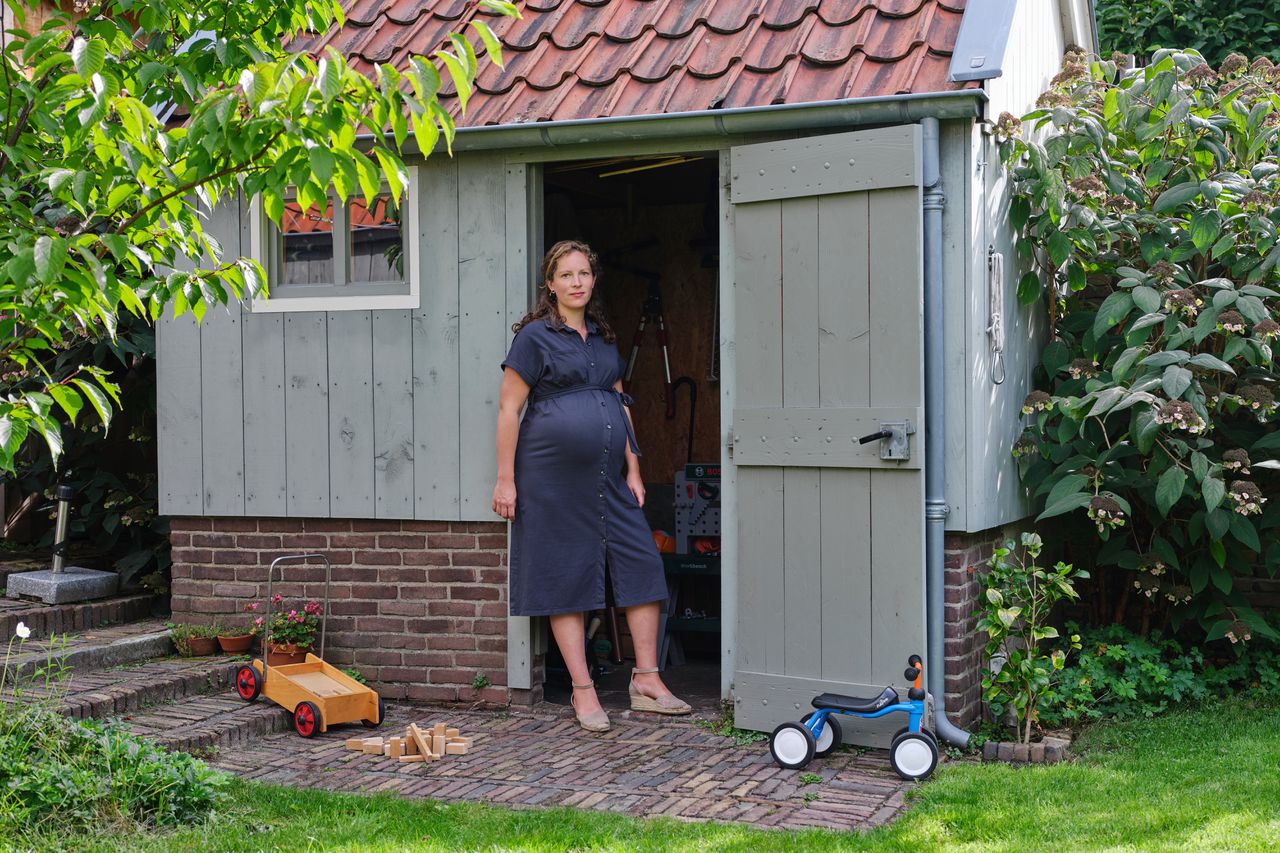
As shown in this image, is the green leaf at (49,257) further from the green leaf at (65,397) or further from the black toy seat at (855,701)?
the black toy seat at (855,701)

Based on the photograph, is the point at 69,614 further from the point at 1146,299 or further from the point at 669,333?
the point at 1146,299

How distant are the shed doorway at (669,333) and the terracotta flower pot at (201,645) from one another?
1989 mm

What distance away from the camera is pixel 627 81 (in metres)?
5.82

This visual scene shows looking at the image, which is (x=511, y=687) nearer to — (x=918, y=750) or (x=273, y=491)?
(x=273, y=491)

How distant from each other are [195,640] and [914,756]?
11.2 feet

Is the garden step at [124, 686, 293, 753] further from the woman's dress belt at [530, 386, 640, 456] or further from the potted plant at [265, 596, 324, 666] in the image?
the woman's dress belt at [530, 386, 640, 456]

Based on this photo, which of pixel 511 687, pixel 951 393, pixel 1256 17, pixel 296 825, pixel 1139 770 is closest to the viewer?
pixel 296 825

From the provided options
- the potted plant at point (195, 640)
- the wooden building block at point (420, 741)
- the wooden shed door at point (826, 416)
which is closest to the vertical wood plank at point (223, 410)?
the potted plant at point (195, 640)

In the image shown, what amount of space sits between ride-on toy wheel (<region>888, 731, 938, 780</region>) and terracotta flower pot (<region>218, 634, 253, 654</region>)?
3150mm

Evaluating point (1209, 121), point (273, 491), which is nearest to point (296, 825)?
point (273, 491)

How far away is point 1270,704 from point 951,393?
1.96 m

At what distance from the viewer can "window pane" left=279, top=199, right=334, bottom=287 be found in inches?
251

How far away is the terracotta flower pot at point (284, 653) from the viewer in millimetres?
6094

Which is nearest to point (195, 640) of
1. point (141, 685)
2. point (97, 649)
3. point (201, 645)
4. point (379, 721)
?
point (201, 645)
